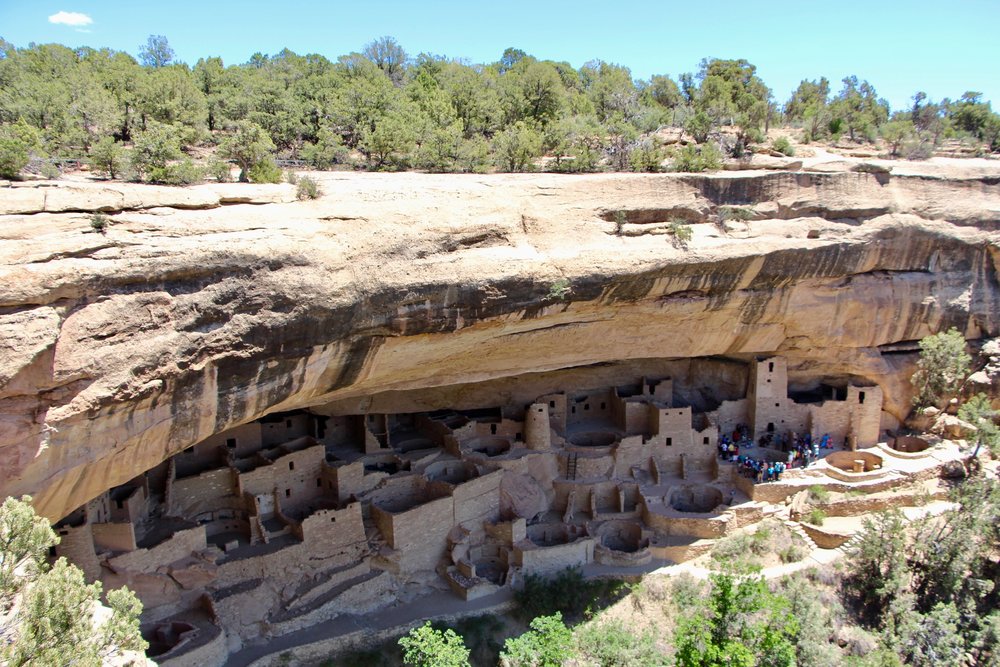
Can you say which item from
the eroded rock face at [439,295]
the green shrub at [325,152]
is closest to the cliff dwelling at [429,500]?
the eroded rock face at [439,295]

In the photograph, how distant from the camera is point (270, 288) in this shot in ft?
34.3

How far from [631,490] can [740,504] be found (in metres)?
2.41

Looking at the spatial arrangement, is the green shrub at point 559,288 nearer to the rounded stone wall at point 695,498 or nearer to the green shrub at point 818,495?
the rounded stone wall at point 695,498

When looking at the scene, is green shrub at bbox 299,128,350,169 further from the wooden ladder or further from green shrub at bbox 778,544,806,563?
green shrub at bbox 778,544,806,563

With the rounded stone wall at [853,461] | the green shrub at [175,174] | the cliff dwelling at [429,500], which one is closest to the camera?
the green shrub at [175,174]

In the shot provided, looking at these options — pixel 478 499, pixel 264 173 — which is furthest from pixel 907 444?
pixel 264 173

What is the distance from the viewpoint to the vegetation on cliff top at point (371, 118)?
1441cm

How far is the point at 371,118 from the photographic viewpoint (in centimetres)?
2053

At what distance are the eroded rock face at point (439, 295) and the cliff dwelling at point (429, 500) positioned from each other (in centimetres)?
96

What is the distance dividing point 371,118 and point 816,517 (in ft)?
48.5

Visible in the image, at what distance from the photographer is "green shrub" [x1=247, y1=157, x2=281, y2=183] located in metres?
13.1

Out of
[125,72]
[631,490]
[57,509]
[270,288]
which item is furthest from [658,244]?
Answer: [125,72]

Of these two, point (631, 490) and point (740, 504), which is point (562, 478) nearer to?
point (631, 490)

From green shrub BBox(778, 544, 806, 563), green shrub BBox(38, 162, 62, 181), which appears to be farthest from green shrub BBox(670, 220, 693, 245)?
green shrub BBox(38, 162, 62, 181)
